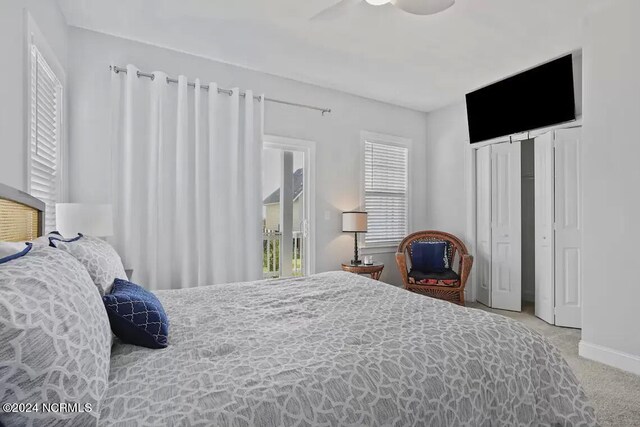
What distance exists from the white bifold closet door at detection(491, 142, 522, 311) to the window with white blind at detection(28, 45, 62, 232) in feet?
14.8

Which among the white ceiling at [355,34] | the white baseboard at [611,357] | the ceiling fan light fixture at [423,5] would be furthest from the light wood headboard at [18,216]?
the white baseboard at [611,357]

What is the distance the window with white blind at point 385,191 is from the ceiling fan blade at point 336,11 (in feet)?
6.83

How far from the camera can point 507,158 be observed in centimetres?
423

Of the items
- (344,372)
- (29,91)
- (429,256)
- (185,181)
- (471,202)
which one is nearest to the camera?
(344,372)

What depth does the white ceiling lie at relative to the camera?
2.66 m

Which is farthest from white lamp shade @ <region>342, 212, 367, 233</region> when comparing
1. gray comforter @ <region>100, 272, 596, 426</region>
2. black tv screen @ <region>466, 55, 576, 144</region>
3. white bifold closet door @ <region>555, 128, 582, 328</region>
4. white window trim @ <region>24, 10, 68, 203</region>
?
white window trim @ <region>24, 10, 68, 203</region>

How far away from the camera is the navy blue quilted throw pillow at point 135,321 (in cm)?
121

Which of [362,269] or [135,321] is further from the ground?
[135,321]

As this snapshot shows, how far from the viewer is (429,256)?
449 cm

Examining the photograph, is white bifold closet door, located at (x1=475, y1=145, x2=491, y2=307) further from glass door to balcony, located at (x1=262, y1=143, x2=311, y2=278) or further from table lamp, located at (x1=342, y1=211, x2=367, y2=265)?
glass door to balcony, located at (x1=262, y1=143, x2=311, y2=278)

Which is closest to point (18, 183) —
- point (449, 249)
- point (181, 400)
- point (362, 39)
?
point (181, 400)

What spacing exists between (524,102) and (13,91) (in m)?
4.42

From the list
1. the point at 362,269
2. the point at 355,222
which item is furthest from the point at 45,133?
the point at 362,269

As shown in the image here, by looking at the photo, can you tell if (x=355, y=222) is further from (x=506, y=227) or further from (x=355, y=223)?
(x=506, y=227)
